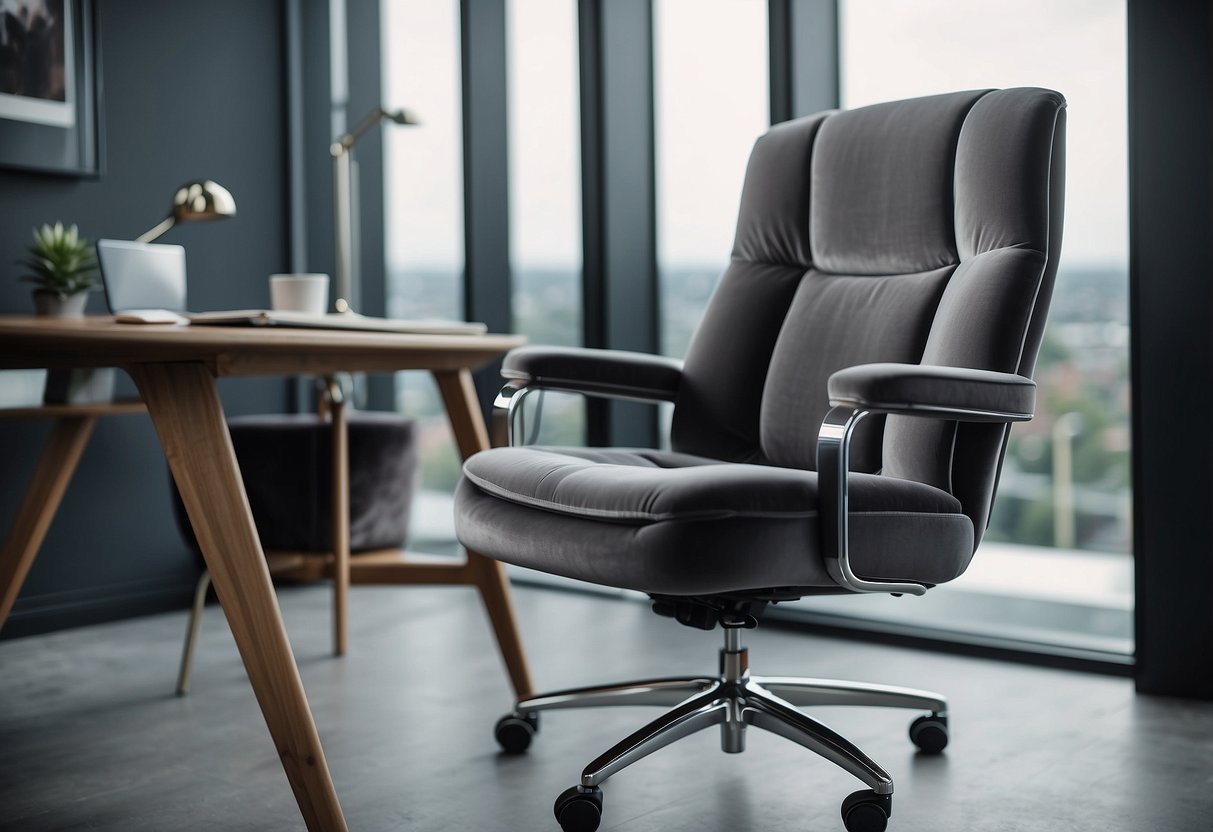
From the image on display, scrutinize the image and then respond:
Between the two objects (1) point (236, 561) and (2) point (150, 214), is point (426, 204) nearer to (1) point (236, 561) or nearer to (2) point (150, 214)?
(2) point (150, 214)

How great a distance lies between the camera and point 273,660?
4.94 feet

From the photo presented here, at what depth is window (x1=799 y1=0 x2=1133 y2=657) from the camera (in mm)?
2354

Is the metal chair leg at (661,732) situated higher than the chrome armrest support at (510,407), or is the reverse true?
the chrome armrest support at (510,407)

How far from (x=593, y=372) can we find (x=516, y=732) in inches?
22.9

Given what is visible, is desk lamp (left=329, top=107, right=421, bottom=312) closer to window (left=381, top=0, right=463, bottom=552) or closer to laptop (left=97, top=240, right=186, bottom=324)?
laptop (left=97, top=240, right=186, bottom=324)

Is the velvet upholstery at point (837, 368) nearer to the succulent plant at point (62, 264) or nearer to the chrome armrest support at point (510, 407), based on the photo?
the chrome armrest support at point (510, 407)

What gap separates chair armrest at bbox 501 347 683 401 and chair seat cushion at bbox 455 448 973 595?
27 centimetres

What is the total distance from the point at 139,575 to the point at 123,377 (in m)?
0.52

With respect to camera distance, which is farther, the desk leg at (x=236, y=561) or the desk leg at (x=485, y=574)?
the desk leg at (x=485, y=574)

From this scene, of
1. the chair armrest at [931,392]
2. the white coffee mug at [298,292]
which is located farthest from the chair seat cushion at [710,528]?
the white coffee mug at [298,292]

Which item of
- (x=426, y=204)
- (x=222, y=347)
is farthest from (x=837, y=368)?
(x=426, y=204)

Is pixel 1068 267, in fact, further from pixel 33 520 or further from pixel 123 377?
pixel 123 377

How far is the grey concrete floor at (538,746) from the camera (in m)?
1.63

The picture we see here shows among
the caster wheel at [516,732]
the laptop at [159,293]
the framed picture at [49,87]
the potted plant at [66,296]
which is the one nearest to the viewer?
the laptop at [159,293]
